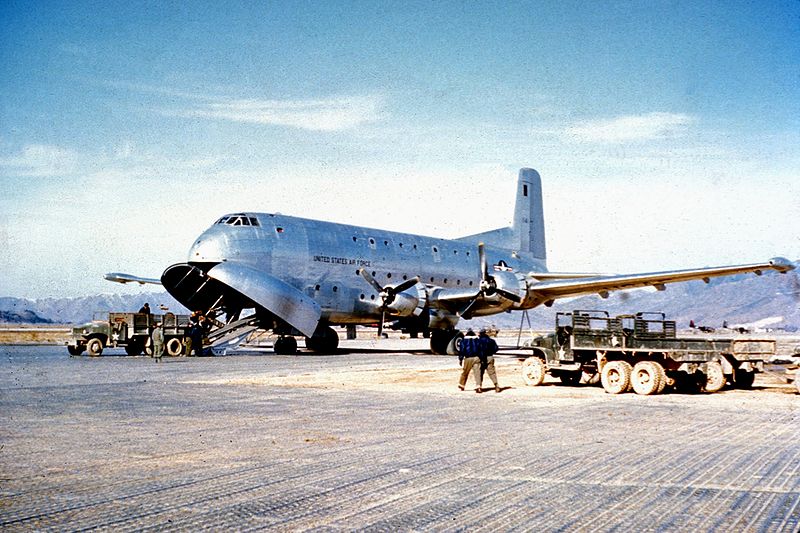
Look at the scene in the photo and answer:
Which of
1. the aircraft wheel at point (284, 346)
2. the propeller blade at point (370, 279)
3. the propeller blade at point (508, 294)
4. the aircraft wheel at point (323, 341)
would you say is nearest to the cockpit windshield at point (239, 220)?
the propeller blade at point (370, 279)

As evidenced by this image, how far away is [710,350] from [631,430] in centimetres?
705

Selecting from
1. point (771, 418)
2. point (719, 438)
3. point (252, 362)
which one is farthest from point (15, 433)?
point (252, 362)

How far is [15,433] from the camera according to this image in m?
11.0

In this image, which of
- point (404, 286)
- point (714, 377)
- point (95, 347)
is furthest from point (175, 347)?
point (714, 377)

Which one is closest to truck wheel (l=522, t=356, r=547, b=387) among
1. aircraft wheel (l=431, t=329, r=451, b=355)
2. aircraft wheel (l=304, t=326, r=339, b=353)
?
aircraft wheel (l=431, t=329, r=451, b=355)

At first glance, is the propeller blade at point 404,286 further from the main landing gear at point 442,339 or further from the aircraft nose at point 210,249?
the aircraft nose at point 210,249

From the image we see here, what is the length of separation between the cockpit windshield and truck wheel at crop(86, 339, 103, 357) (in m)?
6.95

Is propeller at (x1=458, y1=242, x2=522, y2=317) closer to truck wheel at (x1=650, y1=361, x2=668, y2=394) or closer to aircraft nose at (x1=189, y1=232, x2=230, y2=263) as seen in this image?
aircraft nose at (x1=189, y1=232, x2=230, y2=263)

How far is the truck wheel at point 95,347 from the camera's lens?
32.4 m

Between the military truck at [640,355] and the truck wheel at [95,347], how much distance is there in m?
19.8

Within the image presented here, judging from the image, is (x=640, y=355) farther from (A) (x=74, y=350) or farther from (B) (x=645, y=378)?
(A) (x=74, y=350)

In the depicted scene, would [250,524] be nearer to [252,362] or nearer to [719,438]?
[719,438]

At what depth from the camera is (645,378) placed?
17.5 metres

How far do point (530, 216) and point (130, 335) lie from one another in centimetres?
2547
